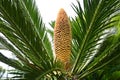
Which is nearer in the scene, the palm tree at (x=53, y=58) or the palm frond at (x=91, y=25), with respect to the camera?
the palm tree at (x=53, y=58)

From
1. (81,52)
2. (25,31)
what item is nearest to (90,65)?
(81,52)

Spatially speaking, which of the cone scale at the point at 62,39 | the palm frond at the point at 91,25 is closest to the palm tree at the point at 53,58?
the palm frond at the point at 91,25

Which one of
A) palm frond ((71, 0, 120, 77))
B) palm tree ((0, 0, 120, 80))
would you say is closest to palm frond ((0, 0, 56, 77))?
palm tree ((0, 0, 120, 80))

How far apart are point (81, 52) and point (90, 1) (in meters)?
0.77

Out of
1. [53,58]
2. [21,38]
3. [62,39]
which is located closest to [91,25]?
[62,39]

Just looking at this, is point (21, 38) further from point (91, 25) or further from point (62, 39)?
point (91, 25)

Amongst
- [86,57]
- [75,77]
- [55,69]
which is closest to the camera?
[55,69]

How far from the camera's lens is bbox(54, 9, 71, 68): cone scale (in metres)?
6.04

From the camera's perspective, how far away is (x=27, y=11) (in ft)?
21.8

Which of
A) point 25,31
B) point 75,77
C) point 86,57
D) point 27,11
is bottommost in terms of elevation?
point 75,77

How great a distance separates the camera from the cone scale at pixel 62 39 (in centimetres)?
604

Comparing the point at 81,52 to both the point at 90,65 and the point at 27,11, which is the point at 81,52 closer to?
the point at 90,65

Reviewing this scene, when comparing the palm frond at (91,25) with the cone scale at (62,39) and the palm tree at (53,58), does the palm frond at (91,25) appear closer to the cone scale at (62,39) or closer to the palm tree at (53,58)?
the palm tree at (53,58)

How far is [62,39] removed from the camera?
6090mm
